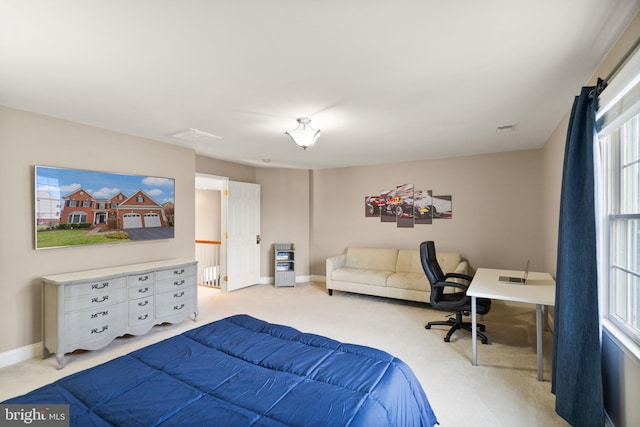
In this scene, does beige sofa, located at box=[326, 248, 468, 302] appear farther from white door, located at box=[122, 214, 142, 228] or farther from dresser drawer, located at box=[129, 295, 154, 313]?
white door, located at box=[122, 214, 142, 228]

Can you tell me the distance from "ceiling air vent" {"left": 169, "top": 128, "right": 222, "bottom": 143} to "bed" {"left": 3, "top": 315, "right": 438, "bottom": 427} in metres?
2.56

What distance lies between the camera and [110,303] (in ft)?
10.6

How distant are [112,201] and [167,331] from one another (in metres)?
1.71

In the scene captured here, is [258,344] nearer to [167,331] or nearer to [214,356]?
[214,356]

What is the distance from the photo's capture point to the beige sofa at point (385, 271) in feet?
15.6

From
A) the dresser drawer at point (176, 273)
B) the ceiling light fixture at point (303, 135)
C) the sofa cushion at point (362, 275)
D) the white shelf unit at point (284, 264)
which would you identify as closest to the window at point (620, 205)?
the ceiling light fixture at point (303, 135)

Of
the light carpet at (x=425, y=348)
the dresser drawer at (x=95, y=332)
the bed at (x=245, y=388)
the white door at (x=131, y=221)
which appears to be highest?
the white door at (x=131, y=221)

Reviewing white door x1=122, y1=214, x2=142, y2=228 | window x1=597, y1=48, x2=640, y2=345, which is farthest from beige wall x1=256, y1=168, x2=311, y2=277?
window x1=597, y1=48, x2=640, y2=345

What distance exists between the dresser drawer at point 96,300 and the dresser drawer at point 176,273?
1.37 feet

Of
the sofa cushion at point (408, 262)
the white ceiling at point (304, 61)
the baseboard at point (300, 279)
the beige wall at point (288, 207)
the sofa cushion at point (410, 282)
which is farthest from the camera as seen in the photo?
the beige wall at point (288, 207)

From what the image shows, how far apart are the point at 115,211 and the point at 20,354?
1.63 meters

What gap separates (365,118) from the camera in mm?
3236

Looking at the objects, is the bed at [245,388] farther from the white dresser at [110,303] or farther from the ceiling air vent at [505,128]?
the ceiling air vent at [505,128]

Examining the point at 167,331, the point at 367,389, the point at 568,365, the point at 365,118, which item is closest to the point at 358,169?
the point at 365,118
